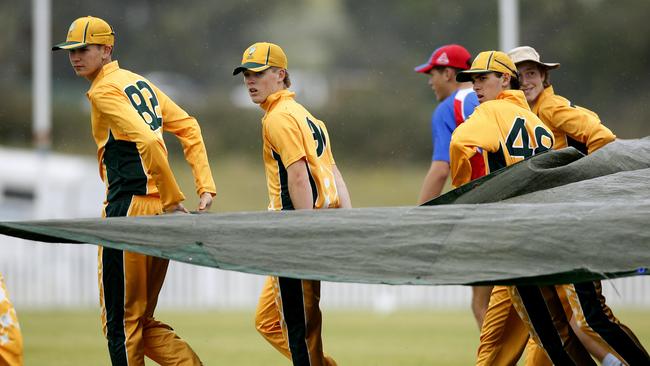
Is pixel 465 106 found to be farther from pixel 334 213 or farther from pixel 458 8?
pixel 458 8

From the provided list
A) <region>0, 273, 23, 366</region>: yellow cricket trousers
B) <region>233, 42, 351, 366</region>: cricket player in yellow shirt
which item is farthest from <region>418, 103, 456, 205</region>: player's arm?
<region>0, 273, 23, 366</region>: yellow cricket trousers

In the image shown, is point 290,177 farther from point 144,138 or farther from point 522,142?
point 522,142

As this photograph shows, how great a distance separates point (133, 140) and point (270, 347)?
22.7ft

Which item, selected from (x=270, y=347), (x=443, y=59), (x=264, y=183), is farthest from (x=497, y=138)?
(x=264, y=183)

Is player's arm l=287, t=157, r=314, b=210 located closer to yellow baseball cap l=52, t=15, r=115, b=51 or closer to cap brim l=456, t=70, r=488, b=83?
cap brim l=456, t=70, r=488, b=83

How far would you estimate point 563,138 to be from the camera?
8.37 m

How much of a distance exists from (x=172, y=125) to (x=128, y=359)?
155 centimetres

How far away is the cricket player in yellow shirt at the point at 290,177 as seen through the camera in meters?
7.27

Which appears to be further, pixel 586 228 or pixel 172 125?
pixel 172 125

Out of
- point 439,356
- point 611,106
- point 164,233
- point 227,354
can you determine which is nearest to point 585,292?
point 164,233

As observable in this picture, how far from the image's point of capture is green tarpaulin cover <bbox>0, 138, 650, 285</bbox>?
19.3 ft

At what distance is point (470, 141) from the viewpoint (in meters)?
7.33

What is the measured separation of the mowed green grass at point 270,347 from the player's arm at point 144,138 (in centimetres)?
431

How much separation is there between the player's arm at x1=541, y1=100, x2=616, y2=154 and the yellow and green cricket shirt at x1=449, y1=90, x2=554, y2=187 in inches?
22.7
